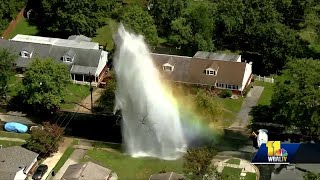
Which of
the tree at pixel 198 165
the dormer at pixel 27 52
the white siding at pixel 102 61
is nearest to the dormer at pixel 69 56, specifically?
the white siding at pixel 102 61

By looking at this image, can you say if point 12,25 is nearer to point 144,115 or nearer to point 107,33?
point 107,33

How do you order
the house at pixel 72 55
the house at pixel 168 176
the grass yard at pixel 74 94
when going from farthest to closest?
the house at pixel 72 55 < the grass yard at pixel 74 94 < the house at pixel 168 176

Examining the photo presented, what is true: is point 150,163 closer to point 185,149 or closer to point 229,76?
point 185,149

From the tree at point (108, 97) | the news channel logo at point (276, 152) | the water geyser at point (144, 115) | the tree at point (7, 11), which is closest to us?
the news channel logo at point (276, 152)

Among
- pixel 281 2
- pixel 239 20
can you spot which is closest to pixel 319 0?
pixel 281 2

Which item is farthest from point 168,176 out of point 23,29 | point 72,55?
point 23,29

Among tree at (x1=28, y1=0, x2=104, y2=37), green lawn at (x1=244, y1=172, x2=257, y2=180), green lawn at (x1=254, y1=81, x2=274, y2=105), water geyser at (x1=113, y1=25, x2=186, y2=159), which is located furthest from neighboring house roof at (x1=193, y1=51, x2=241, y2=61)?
green lawn at (x1=244, y1=172, x2=257, y2=180)

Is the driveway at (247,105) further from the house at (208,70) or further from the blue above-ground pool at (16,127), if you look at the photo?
the blue above-ground pool at (16,127)
